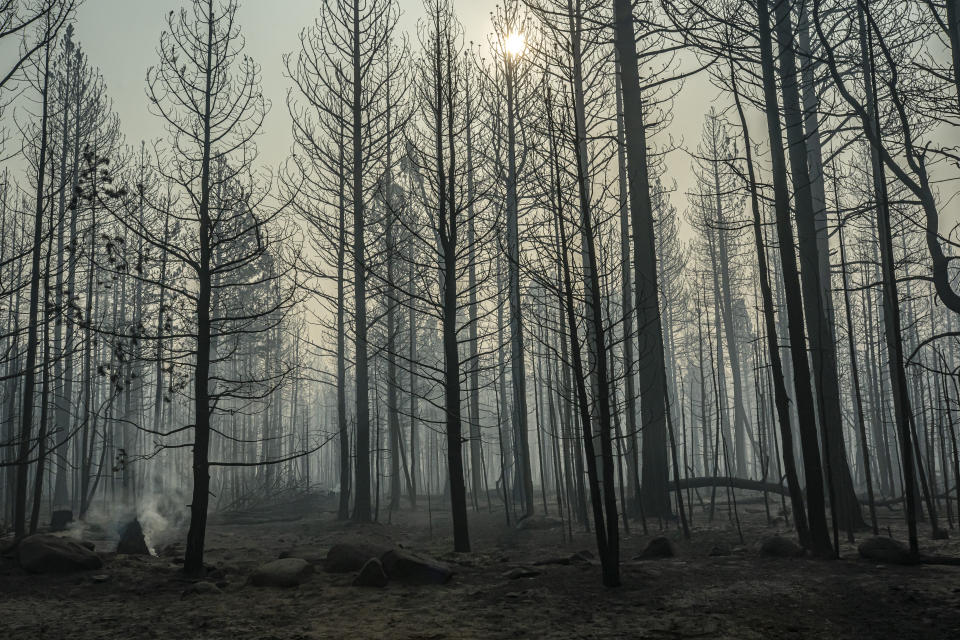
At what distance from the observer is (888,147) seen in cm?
936

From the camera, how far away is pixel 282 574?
5500mm

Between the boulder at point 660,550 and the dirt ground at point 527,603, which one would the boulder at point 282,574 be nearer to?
the dirt ground at point 527,603

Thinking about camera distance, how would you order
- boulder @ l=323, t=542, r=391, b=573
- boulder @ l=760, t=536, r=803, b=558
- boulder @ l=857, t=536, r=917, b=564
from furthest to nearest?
boulder @ l=323, t=542, r=391, b=573, boulder @ l=760, t=536, r=803, b=558, boulder @ l=857, t=536, r=917, b=564

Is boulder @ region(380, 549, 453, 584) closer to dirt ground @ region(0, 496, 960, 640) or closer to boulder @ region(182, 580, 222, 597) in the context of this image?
dirt ground @ region(0, 496, 960, 640)

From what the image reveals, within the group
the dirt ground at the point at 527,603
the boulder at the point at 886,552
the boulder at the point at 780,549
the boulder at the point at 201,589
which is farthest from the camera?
the boulder at the point at 780,549

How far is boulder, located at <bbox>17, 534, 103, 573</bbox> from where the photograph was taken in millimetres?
5949

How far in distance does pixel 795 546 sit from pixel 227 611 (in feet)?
15.7

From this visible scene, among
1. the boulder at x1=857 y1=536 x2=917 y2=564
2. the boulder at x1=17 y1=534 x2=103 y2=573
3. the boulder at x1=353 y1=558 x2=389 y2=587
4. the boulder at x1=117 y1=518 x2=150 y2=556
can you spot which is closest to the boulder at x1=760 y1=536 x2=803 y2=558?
the boulder at x1=857 y1=536 x2=917 y2=564

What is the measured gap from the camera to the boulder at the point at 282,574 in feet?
17.9

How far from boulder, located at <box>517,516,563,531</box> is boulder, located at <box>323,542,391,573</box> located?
4621 mm

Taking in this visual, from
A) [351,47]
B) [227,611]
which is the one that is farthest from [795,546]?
[351,47]

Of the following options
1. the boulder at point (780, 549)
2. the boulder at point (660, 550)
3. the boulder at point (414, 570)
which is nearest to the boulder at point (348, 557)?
the boulder at point (414, 570)

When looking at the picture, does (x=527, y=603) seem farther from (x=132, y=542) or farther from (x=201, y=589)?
(x=132, y=542)

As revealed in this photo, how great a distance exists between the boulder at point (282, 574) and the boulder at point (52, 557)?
1.77 meters
